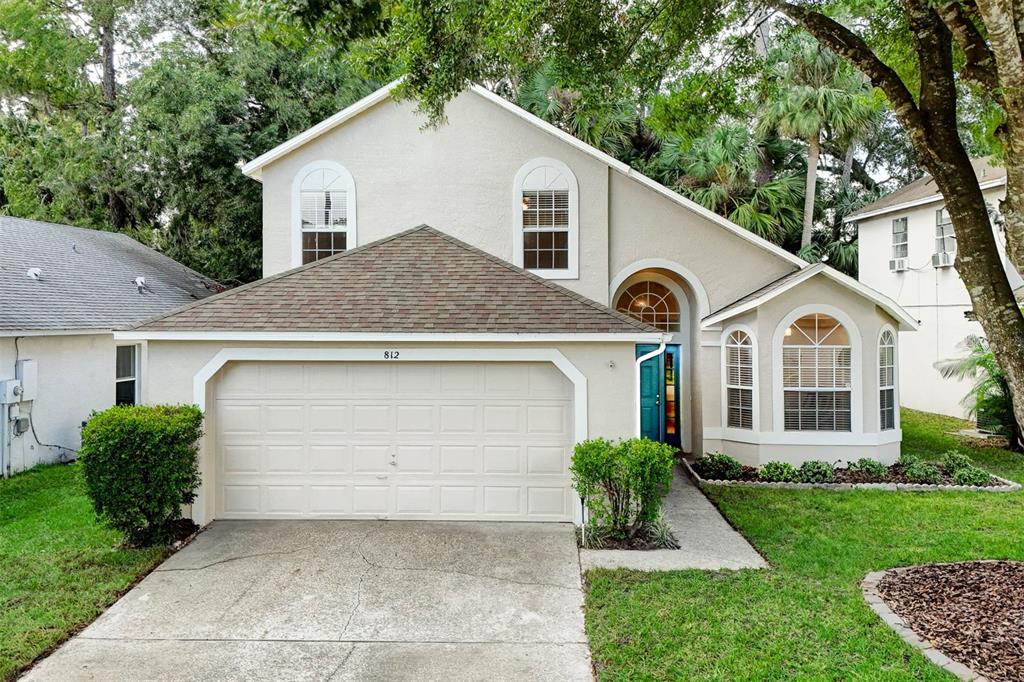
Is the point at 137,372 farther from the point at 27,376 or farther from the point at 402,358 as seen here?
the point at 402,358

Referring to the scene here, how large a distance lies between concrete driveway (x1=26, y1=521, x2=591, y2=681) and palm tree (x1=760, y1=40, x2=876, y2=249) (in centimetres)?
1523

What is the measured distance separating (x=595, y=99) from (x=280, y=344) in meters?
6.15

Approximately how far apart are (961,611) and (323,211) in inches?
451

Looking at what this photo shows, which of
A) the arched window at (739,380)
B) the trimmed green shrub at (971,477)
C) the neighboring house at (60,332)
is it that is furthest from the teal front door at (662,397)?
the neighboring house at (60,332)

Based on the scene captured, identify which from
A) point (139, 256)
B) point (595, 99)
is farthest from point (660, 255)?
point (139, 256)

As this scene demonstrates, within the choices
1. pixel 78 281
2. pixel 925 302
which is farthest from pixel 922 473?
pixel 78 281

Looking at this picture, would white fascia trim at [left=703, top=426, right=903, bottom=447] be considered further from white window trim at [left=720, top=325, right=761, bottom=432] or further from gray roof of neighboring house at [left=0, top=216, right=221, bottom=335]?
gray roof of neighboring house at [left=0, top=216, right=221, bottom=335]

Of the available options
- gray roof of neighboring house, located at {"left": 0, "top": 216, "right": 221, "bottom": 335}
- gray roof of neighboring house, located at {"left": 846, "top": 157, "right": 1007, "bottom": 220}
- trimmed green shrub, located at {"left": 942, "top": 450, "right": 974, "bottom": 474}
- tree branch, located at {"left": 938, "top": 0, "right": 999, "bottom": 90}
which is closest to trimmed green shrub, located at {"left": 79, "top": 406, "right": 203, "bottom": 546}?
gray roof of neighboring house, located at {"left": 0, "top": 216, "right": 221, "bottom": 335}

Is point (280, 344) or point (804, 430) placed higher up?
point (280, 344)

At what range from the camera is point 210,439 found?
839 centimetres

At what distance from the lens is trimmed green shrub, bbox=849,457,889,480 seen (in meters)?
10.8

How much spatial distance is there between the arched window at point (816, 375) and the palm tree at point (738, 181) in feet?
26.0

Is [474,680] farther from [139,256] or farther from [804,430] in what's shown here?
[139,256]

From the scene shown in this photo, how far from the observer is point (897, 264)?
18875 millimetres
